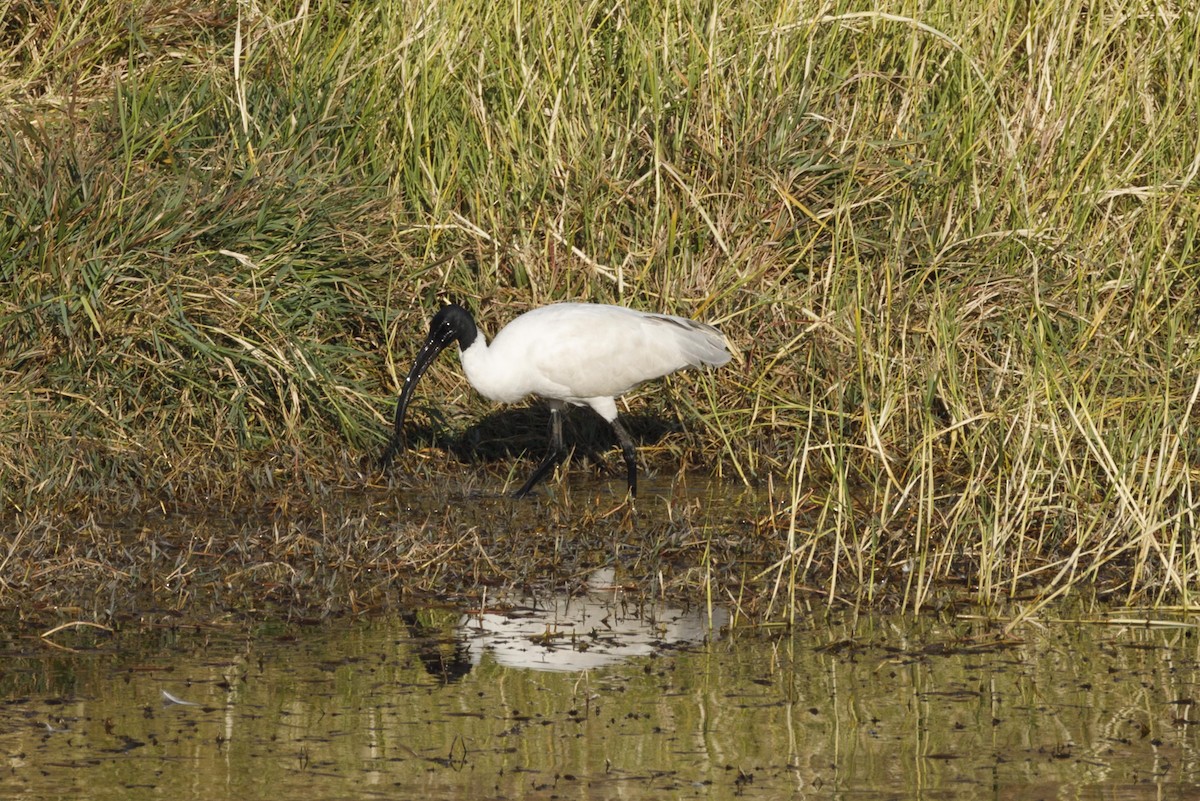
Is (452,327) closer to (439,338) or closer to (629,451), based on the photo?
(439,338)

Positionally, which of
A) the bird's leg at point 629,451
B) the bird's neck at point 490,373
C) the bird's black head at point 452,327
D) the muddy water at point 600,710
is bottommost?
the muddy water at point 600,710

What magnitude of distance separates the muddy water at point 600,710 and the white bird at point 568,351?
66.8 inches

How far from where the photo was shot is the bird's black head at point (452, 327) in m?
6.52

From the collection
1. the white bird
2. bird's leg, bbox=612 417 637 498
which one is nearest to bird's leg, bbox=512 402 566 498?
the white bird

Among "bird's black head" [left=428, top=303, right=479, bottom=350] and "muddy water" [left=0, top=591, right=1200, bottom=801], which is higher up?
"bird's black head" [left=428, top=303, right=479, bottom=350]

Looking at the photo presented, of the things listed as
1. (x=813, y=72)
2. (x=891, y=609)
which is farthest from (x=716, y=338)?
(x=891, y=609)

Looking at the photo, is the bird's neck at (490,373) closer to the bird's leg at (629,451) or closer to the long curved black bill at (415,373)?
the long curved black bill at (415,373)

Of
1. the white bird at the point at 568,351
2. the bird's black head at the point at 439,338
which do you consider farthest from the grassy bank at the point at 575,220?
the white bird at the point at 568,351

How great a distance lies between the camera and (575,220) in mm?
7203

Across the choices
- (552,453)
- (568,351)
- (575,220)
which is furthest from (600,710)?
(575,220)

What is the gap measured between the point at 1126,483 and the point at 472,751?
2.23 metres

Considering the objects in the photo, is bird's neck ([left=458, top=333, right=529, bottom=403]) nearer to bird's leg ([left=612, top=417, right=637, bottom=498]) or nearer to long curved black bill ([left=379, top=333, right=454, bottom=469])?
long curved black bill ([left=379, top=333, right=454, bottom=469])

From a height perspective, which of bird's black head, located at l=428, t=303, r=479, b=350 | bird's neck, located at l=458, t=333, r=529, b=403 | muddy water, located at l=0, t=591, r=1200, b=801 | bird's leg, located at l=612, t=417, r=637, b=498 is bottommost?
muddy water, located at l=0, t=591, r=1200, b=801

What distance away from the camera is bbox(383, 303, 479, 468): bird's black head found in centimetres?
A: 652
